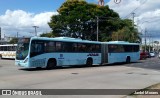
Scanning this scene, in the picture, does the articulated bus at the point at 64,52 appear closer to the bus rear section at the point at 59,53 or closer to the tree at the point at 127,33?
the bus rear section at the point at 59,53

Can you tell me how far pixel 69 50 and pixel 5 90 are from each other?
667 inches

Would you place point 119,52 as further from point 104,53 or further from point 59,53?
point 59,53

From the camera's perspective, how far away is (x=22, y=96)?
40.2ft

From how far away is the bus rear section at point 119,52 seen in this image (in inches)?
1442

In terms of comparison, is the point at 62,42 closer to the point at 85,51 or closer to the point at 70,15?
the point at 85,51

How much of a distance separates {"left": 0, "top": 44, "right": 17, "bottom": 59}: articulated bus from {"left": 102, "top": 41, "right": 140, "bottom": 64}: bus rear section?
16.6m

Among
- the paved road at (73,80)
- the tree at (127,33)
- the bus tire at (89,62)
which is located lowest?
the paved road at (73,80)

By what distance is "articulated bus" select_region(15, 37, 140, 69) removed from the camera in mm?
26344

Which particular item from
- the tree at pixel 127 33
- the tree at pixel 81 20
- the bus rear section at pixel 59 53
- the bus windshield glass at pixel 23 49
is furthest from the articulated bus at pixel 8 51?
the tree at pixel 127 33

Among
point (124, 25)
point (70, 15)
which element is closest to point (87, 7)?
point (70, 15)

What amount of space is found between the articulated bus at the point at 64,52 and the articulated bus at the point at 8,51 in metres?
16.8

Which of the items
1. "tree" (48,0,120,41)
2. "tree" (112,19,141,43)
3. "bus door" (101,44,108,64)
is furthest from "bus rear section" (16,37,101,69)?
"tree" (112,19,141,43)

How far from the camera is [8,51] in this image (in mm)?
50312

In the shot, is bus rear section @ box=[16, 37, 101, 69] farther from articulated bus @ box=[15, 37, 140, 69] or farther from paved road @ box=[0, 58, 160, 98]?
paved road @ box=[0, 58, 160, 98]
